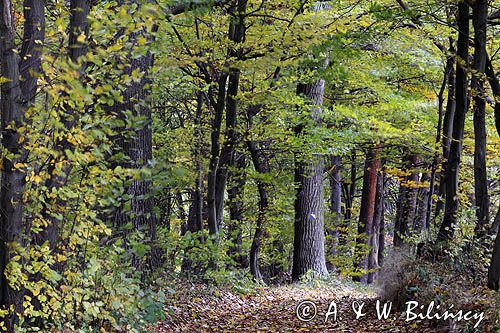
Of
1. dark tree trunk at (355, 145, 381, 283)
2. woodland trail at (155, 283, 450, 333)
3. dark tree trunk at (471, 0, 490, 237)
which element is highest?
dark tree trunk at (471, 0, 490, 237)

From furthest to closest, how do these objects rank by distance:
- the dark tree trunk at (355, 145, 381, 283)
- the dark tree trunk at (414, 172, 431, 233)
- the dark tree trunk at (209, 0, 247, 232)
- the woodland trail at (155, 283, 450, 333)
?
the dark tree trunk at (355, 145, 381, 283)
the dark tree trunk at (414, 172, 431, 233)
the dark tree trunk at (209, 0, 247, 232)
the woodland trail at (155, 283, 450, 333)

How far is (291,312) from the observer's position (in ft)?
32.4

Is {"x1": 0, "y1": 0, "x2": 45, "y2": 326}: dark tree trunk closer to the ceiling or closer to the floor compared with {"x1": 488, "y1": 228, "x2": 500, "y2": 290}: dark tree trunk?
closer to the ceiling

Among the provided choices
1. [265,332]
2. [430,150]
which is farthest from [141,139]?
[430,150]

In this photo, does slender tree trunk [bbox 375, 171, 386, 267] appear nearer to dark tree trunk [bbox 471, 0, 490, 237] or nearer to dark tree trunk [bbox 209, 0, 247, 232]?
dark tree trunk [bbox 209, 0, 247, 232]

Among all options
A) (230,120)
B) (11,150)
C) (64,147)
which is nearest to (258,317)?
(230,120)

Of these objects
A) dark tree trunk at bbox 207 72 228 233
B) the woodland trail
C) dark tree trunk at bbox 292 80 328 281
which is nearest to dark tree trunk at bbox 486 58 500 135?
the woodland trail

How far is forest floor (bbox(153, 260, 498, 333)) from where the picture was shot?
6.55 metres

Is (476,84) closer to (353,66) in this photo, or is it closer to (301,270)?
(353,66)

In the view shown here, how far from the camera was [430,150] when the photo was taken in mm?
14797

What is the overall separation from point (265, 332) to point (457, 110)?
4.43 meters

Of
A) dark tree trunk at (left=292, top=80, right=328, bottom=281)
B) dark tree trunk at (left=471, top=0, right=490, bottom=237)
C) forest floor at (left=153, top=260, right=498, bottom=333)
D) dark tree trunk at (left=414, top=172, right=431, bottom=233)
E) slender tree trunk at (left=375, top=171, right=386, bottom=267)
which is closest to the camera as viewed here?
forest floor at (left=153, top=260, right=498, bottom=333)

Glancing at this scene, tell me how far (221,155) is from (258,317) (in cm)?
438

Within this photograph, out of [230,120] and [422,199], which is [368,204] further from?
[230,120]
